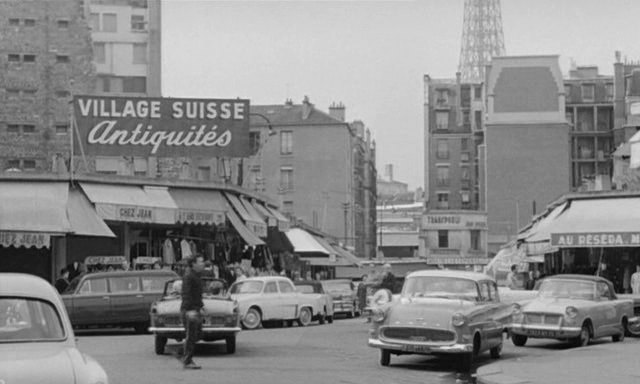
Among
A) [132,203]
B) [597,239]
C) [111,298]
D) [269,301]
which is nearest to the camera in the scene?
[111,298]

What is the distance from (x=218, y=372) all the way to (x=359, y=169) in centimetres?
8904

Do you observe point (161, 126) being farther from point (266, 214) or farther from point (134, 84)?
point (134, 84)

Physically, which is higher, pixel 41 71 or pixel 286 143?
pixel 41 71

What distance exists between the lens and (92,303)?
2816 centimetres

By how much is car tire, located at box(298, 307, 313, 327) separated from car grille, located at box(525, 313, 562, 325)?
35.5 ft

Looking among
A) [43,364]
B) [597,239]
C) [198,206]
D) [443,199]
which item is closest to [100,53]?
[198,206]

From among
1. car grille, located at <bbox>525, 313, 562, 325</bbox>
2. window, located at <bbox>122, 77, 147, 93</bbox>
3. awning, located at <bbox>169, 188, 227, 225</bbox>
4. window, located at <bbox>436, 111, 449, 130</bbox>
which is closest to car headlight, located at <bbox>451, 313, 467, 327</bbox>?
car grille, located at <bbox>525, 313, 562, 325</bbox>

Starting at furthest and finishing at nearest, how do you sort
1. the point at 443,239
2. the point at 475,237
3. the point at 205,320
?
the point at 443,239, the point at 475,237, the point at 205,320

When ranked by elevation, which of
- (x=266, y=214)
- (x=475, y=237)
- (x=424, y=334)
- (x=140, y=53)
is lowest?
(x=424, y=334)

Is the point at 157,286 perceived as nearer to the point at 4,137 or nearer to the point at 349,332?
the point at 349,332

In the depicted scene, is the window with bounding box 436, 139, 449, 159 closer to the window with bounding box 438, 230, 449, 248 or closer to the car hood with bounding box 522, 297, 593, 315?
the window with bounding box 438, 230, 449, 248

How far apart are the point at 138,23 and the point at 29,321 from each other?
216ft

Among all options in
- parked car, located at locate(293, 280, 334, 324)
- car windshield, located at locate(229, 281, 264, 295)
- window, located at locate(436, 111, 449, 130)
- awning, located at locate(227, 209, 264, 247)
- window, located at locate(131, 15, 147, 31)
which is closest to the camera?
car windshield, located at locate(229, 281, 264, 295)

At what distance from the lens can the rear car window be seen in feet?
93.6
